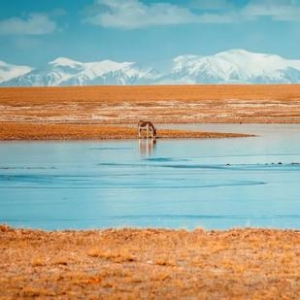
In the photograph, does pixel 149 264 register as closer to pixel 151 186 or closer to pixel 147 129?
pixel 151 186

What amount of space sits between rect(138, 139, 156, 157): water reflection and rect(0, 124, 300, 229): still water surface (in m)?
0.05

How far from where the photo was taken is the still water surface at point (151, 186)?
72.3ft

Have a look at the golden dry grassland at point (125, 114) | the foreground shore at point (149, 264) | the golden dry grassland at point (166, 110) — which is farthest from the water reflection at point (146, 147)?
the foreground shore at point (149, 264)

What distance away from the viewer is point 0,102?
4594 inches

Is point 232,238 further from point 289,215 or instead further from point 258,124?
point 258,124

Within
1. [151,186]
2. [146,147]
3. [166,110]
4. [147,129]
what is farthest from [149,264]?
[166,110]

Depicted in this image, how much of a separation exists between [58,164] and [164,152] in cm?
871

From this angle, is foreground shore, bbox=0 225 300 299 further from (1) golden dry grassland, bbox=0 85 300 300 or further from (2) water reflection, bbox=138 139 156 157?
(2) water reflection, bbox=138 139 156 157

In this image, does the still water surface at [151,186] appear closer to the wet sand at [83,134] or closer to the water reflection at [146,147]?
the water reflection at [146,147]

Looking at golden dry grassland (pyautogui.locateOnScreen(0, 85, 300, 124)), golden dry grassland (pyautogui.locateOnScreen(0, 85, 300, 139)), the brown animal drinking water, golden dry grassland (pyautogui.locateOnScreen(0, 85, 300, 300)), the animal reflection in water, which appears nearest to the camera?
golden dry grassland (pyautogui.locateOnScreen(0, 85, 300, 300))

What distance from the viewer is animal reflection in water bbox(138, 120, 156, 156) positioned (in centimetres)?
4691

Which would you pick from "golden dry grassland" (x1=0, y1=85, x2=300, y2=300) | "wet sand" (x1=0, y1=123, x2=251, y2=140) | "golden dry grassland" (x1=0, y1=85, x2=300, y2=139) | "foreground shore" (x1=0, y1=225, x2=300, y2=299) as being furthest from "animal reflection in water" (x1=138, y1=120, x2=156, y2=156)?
"foreground shore" (x1=0, y1=225, x2=300, y2=299)

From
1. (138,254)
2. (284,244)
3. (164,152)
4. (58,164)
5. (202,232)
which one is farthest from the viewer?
(164,152)

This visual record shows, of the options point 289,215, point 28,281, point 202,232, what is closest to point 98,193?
point 289,215
